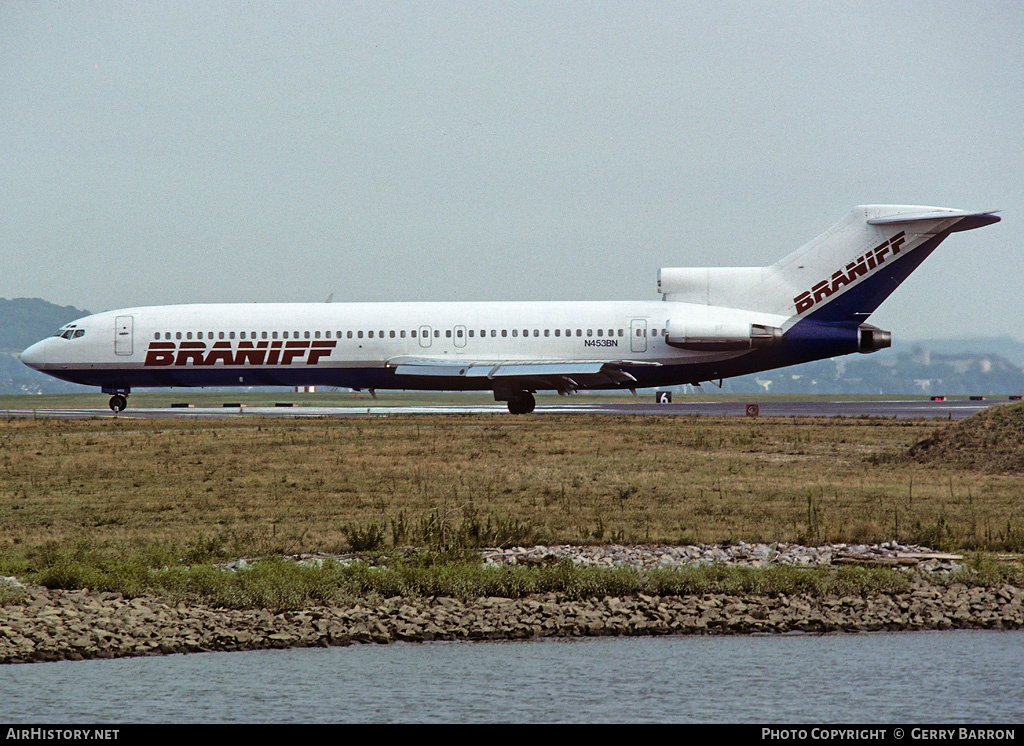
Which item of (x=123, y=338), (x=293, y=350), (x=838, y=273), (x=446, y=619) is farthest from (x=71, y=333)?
(x=446, y=619)

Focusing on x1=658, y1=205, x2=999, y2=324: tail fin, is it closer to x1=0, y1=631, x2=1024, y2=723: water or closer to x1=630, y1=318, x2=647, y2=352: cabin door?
x1=630, y1=318, x2=647, y2=352: cabin door

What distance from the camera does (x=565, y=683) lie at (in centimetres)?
1331

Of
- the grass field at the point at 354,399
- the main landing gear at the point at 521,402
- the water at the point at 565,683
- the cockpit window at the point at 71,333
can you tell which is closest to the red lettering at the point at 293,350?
the main landing gear at the point at 521,402

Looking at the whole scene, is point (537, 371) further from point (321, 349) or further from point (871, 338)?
point (871, 338)

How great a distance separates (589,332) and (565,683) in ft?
110

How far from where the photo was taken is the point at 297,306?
48.5 meters

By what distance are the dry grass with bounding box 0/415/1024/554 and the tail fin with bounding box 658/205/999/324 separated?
24.9ft

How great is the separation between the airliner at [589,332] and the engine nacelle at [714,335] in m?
0.05

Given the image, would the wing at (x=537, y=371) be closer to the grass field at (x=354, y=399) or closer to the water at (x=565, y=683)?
the grass field at (x=354, y=399)

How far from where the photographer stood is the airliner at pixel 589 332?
46.2 meters

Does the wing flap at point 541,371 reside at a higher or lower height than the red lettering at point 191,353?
lower

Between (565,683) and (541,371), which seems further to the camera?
(541,371)

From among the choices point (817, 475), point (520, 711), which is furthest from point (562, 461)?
point (520, 711)
